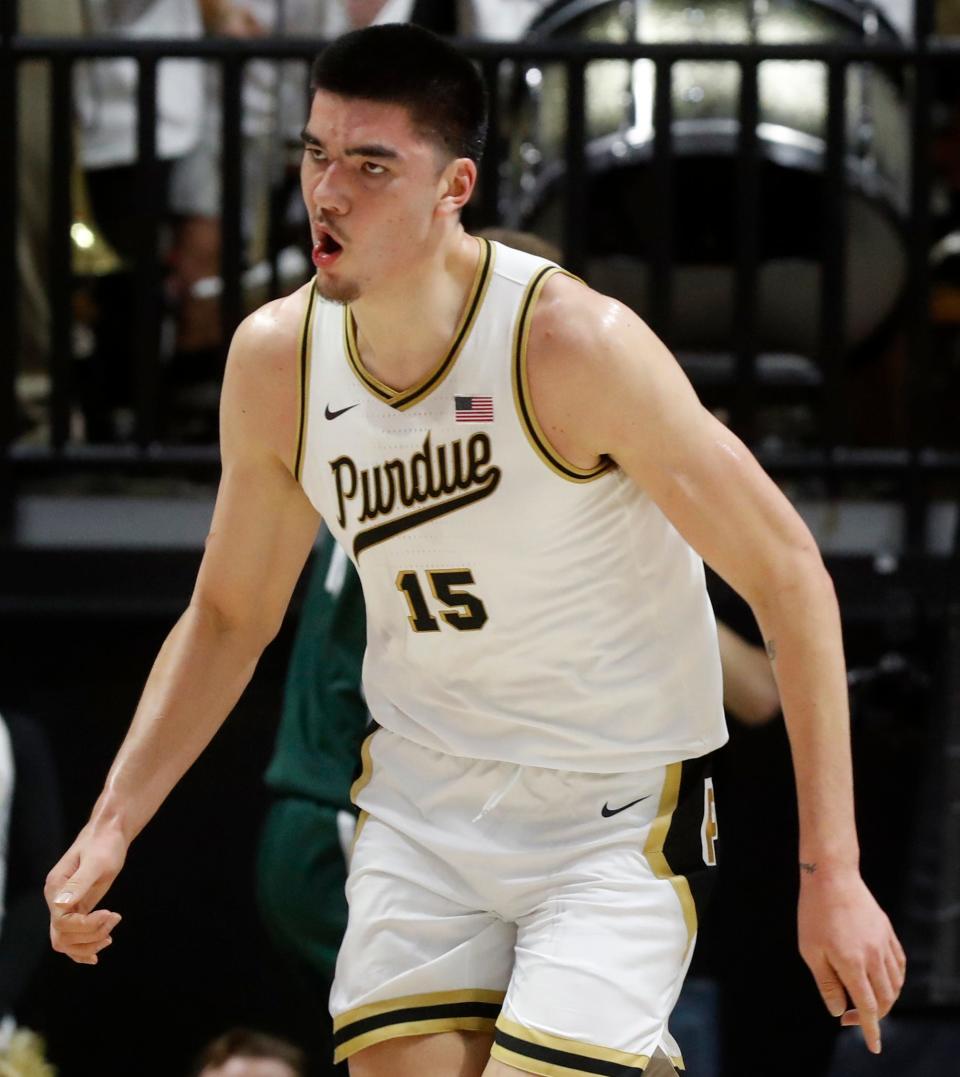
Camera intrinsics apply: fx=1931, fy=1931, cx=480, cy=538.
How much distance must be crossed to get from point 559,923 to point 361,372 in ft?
2.64

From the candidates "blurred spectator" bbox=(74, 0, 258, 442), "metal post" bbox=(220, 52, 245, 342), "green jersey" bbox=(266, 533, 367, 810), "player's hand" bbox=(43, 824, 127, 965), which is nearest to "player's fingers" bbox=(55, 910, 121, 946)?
"player's hand" bbox=(43, 824, 127, 965)

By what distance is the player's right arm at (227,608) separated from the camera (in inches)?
107

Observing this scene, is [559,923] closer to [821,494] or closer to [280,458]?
[280,458]

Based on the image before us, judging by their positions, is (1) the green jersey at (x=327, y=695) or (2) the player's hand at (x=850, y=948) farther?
(1) the green jersey at (x=327, y=695)

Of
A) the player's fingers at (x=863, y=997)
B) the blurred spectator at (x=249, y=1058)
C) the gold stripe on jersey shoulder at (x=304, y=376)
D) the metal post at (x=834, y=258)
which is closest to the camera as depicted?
the player's fingers at (x=863, y=997)

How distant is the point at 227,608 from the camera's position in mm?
2900

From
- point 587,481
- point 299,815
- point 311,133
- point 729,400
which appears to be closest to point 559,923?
point 587,481

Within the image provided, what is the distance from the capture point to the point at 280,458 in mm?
2801

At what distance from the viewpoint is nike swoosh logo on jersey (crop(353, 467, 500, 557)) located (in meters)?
2.63

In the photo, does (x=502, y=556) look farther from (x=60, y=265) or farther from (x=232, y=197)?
(x=60, y=265)

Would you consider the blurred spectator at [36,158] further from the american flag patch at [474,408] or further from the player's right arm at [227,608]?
the american flag patch at [474,408]

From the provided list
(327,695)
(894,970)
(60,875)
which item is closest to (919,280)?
(327,695)

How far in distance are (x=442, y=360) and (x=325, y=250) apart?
0.22 metres

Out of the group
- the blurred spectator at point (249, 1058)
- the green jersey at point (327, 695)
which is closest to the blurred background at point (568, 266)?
the blurred spectator at point (249, 1058)
